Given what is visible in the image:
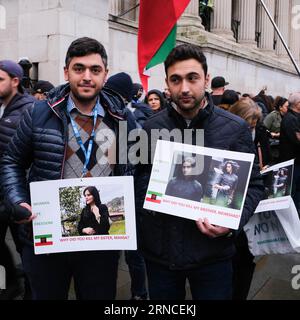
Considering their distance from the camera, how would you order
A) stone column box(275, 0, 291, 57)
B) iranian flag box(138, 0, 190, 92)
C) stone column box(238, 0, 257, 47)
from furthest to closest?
1. stone column box(275, 0, 291, 57)
2. stone column box(238, 0, 257, 47)
3. iranian flag box(138, 0, 190, 92)

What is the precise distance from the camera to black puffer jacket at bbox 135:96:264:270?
2518 millimetres

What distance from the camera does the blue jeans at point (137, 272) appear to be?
4.20 meters

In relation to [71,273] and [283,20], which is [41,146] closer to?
[71,273]

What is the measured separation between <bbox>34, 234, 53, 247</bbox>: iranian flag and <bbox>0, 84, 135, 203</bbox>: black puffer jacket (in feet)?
0.77

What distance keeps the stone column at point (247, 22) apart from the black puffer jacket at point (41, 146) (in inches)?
834

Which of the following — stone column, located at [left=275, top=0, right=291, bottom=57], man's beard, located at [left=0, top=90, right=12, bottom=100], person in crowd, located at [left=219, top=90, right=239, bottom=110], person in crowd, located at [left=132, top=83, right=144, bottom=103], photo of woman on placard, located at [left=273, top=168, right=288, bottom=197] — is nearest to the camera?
photo of woman on placard, located at [left=273, top=168, right=288, bottom=197]

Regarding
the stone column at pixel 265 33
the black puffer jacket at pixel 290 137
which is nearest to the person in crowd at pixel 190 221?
the black puffer jacket at pixel 290 137

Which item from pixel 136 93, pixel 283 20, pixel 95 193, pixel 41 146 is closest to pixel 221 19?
pixel 283 20

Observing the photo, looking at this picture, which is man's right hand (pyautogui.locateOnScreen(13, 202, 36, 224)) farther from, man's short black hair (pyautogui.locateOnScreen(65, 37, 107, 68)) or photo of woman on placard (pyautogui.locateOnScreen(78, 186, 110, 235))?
man's short black hair (pyautogui.locateOnScreen(65, 37, 107, 68))

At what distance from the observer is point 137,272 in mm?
4203

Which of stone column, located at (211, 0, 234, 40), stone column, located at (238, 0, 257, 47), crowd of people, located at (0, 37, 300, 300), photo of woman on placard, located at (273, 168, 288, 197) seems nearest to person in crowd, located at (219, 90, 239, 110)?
photo of woman on placard, located at (273, 168, 288, 197)

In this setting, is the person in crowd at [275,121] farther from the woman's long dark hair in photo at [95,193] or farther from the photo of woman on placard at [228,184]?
the woman's long dark hair in photo at [95,193]

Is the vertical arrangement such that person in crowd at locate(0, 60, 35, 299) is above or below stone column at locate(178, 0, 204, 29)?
below

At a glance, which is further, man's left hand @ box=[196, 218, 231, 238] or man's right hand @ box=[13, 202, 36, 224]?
man's right hand @ box=[13, 202, 36, 224]
